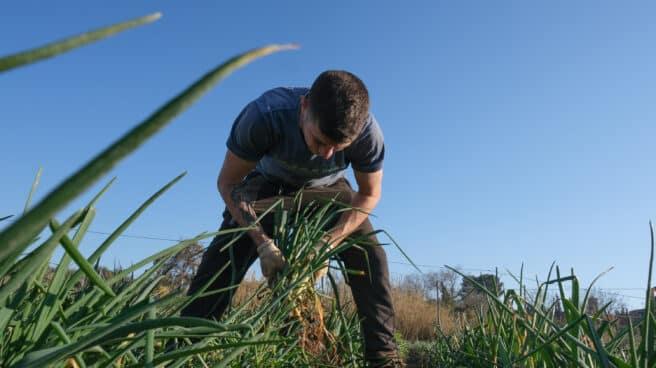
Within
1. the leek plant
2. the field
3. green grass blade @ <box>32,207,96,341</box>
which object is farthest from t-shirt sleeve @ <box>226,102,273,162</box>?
green grass blade @ <box>32,207,96,341</box>

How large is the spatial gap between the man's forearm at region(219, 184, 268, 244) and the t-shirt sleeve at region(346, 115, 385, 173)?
0.54m

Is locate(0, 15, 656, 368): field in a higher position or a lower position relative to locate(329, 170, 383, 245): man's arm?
lower

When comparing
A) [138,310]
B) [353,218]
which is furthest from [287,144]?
[138,310]

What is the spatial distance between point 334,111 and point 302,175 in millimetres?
581

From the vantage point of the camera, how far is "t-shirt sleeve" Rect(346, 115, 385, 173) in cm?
263

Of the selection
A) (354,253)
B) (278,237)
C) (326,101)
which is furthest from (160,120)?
(354,253)

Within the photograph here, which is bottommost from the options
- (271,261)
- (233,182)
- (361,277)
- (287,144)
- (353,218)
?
(361,277)

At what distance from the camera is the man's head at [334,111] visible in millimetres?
2186

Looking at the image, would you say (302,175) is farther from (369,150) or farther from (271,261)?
(271,261)

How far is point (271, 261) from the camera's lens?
1847 mm

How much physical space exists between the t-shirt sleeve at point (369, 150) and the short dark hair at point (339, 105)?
0.33 m

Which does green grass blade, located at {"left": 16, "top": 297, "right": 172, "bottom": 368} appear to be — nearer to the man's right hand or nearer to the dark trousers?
the man's right hand

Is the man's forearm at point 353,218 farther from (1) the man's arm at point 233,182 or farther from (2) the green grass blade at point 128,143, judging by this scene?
(2) the green grass blade at point 128,143

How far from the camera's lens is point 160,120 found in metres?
0.22
